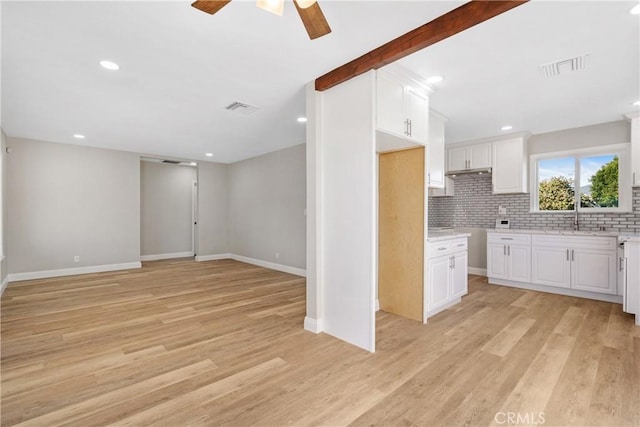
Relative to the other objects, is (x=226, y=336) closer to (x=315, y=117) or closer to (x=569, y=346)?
(x=315, y=117)

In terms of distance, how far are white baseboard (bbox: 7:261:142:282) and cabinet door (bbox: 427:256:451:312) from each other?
20.8ft

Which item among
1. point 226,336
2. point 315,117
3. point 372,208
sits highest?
point 315,117

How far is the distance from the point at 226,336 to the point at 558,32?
3931mm

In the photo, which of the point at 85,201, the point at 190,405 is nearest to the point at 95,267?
the point at 85,201

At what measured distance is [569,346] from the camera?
108 inches

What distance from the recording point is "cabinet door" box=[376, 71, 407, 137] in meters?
2.72

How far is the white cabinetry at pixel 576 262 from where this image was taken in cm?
407

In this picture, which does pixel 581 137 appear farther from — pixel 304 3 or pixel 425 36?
pixel 304 3

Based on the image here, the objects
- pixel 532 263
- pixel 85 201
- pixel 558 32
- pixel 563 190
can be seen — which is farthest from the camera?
pixel 85 201

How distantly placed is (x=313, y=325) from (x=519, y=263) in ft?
12.4

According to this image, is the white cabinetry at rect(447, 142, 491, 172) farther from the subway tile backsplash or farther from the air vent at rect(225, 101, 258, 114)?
the air vent at rect(225, 101, 258, 114)

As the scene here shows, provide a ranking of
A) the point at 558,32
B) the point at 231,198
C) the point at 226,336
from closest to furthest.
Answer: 1. the point at 558,32
2. the point at 226,336
3. the point at 231,198

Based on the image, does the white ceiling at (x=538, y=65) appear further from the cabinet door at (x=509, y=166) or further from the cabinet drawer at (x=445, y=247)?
the cabinet drawer at (x=445, y=247)

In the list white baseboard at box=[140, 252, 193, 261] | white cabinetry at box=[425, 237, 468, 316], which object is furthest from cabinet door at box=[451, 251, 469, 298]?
white baseboard at box=[140, 252, 193, 261]
